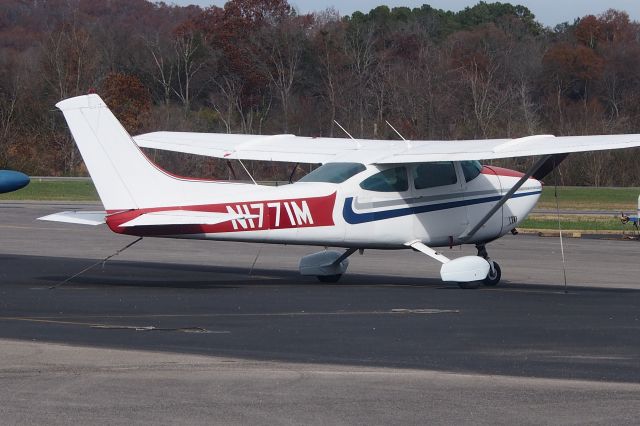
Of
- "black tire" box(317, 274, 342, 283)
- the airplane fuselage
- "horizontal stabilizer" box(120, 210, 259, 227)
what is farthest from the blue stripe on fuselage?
"horizontal stabilizer" box(120, 210, 259, 227)

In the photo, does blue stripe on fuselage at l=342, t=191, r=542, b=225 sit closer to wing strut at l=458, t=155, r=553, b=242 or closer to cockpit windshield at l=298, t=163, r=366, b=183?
wing strut at l=458, t=155, r=553, b=242

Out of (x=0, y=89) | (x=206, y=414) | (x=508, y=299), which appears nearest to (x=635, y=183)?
(x=0, y=89)

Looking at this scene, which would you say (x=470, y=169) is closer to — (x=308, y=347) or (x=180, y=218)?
(x=180, y=218)

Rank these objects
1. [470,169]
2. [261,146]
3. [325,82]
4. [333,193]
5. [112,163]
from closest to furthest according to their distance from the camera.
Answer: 1. [112,163]
2. [333,193]
3. [470,169]
4. [261,146]
5. [325,82]

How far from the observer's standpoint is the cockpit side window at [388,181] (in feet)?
53.6

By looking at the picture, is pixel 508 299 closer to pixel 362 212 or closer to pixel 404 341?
pixel 362 212

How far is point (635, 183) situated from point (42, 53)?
33.1 metres

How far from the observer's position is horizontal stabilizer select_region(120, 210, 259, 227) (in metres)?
14.5

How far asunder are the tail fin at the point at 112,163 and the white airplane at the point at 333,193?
0.01 meters

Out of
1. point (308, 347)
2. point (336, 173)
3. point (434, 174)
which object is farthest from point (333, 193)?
point (308, 347)

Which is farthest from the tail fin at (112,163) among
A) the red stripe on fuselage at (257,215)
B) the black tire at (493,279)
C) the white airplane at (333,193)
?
the black tire at (493,279)

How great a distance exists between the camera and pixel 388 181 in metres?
16.6

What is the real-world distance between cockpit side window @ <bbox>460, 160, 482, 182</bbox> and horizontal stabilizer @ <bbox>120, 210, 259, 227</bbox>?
3936 mm

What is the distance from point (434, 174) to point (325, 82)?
50.3 meters
